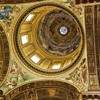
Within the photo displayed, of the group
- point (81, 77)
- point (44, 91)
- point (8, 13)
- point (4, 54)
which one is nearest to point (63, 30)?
point (44, 91)

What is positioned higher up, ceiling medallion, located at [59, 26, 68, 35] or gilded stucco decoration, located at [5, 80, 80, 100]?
ceiling medallion, located at [59, 26, 68, 35]

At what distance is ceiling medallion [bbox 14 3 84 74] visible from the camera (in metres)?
20.0

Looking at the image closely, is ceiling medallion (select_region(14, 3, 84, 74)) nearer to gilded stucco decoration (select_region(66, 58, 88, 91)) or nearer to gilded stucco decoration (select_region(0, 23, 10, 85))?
gilded stucco decoration (select_region(66, 58, 88, 91))

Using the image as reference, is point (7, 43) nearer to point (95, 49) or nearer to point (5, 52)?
point (5, 52)

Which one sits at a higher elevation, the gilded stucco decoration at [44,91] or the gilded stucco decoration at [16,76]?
the gilded stucco decoration at [16,76]

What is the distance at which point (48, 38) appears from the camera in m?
24.0

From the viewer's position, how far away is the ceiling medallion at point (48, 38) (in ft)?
65.5

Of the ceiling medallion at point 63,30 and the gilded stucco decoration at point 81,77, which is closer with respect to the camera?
the gilded stucco decoration at point 81,77

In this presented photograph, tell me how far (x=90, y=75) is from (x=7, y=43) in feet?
17.1

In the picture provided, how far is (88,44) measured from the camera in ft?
62.4

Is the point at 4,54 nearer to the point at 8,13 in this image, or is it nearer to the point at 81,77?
the point at 8,13

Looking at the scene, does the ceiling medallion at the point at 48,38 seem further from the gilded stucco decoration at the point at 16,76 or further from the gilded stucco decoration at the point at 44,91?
the gilded stucco decoration at the point at 44,91

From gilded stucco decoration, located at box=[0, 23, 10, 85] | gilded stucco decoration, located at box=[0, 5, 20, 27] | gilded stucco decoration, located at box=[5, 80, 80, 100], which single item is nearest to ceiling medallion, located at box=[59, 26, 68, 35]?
gilded stucco decoration, located at box=[5, 80, 80, 100]

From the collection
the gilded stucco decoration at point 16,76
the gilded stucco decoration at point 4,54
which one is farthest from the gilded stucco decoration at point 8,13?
the gilded stucco decoration at point 16,76
